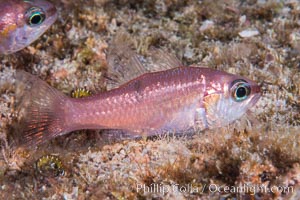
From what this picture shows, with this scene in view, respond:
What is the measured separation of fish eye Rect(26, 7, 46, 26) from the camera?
4578 mm

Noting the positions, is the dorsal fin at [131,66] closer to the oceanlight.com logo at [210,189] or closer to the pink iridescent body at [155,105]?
the pink iridescent body at [155,105]

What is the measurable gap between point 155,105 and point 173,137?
0.43 m

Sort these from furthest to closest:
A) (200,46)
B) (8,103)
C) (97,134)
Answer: (200,46) → (8,103) → (97,134)

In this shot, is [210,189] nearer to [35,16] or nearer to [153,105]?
[153,105]

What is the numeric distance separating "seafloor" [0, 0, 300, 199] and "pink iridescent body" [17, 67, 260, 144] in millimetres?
281

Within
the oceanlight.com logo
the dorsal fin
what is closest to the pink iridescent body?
the dorsal fin

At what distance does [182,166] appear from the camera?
3736 millimetres

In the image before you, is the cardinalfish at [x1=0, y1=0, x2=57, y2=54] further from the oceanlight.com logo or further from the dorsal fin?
the oceanlight.com logo

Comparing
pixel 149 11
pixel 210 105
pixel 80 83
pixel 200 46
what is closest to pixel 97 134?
pixel 80 83

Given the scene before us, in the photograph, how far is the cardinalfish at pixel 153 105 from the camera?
12.3 ft

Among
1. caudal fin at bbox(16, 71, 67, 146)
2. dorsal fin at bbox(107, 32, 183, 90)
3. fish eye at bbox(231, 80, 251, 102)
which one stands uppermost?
dorsal fin at bbox(107, 32, 183, 90)

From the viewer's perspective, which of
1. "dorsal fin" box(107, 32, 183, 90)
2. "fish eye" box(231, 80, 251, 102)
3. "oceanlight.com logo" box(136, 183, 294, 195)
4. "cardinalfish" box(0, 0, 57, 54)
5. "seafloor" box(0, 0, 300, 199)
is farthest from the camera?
"cardinalfish" box(0, 0, 57, 54)

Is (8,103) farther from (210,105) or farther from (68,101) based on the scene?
(210,105)

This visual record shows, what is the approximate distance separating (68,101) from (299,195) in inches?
97.3
